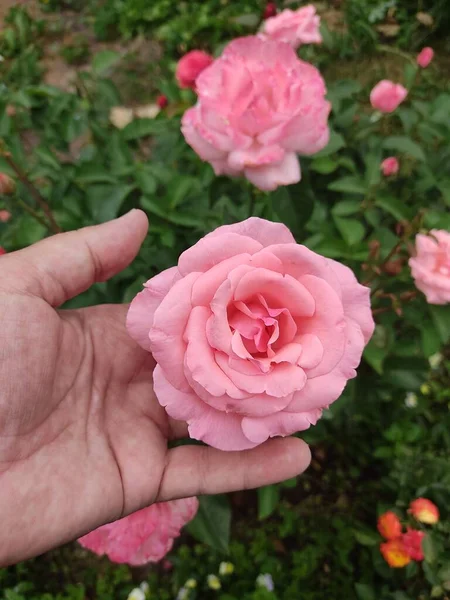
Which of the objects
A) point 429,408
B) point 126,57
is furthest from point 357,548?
Result: point 126,57

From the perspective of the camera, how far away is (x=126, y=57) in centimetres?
348

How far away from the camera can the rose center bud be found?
86 cm

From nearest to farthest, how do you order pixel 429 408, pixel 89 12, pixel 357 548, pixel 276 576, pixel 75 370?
1. pixel 75 370
2. pixel 276 576
3. pixel 357 548
4. pixel 429 408
5. pixel 89 12

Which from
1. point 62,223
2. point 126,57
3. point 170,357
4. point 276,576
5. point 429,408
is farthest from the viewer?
point 126,57

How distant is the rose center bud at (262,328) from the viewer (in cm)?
86

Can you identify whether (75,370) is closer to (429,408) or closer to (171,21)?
(429,408)

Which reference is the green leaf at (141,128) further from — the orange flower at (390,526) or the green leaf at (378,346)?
the orange flower at (390,526)

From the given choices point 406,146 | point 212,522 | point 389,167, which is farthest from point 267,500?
point 406,146

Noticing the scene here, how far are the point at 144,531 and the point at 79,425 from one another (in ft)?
1.15

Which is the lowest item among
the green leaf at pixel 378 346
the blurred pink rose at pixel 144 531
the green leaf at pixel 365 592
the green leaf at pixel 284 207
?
the green leaf at pixel 365 592

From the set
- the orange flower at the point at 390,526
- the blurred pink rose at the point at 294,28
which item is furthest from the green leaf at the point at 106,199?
the orange flower at the point at 390,526

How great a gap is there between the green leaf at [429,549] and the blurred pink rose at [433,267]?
2.40 feet

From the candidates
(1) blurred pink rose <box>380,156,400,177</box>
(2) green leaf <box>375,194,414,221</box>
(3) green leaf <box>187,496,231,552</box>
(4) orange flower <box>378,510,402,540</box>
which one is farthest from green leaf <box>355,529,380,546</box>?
(1) blurred pink rose <box>380,156,400,177</box>

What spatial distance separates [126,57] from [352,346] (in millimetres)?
3259
